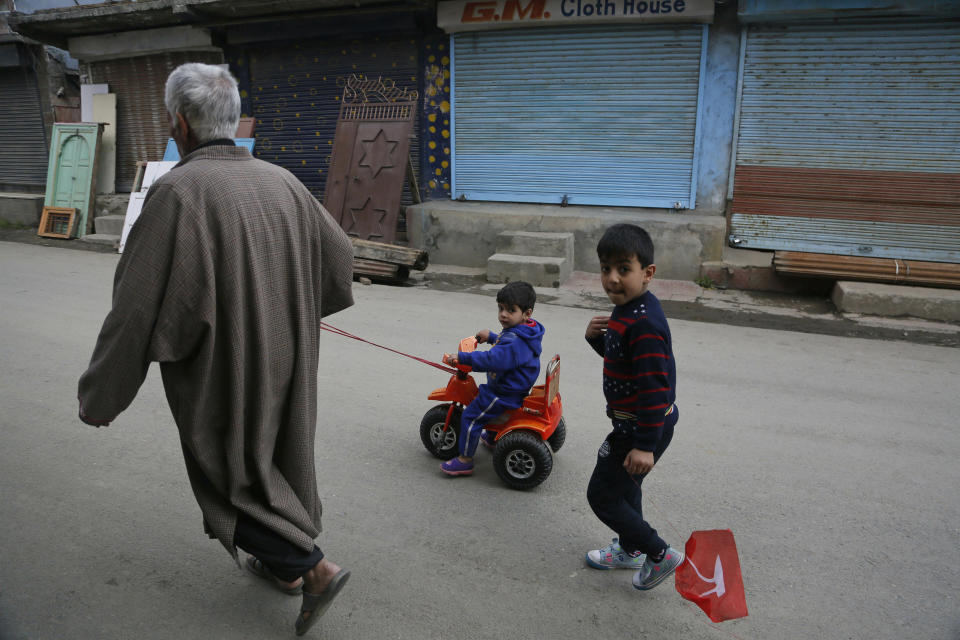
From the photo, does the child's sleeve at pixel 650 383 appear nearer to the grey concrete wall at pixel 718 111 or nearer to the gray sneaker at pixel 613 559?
the gray sneaker at pixel 613 559

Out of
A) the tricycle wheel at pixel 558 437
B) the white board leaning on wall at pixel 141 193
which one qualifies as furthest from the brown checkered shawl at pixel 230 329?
the white board leaning on wall at pixel 141 193

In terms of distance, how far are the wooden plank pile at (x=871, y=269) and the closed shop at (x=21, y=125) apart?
1427 cm

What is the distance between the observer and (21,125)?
14.0 metres

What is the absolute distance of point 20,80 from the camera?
547 inches

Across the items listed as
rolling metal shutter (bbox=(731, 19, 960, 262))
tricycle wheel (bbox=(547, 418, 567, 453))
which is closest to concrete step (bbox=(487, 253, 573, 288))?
rolling metal shutter (bbox=(731, 19, 960, 262))

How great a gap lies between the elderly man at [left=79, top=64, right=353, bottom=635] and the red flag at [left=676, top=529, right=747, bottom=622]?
1274mm

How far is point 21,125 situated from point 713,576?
640 inches

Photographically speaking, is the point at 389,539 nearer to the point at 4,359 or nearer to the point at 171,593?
the point at 171,593

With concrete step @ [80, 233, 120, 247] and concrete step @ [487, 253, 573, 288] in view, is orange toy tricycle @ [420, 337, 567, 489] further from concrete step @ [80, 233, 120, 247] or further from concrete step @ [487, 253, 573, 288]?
concrete step @ [80, 233, 120, 247]

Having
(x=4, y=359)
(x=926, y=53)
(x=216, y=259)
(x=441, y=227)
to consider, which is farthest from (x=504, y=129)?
(x=216, y=259)

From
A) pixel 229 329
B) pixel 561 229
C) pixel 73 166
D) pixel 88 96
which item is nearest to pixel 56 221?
pixel 73 166

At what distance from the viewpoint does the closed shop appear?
13742mm

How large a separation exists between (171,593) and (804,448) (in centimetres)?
339

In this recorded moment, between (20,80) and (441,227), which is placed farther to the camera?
(20,80)
